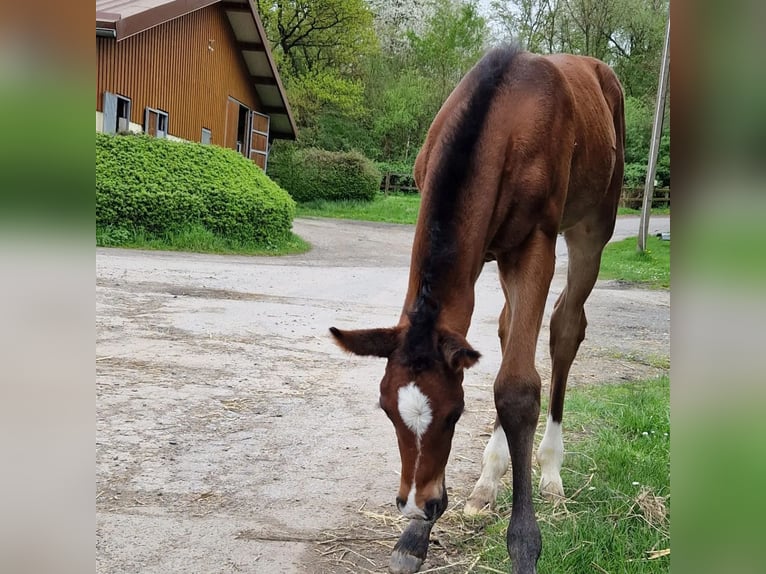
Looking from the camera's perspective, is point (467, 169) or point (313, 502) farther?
point (313, 502)

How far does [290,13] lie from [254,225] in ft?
25.8

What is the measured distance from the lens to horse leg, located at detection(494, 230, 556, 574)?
233cm

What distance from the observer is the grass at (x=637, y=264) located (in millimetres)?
12273

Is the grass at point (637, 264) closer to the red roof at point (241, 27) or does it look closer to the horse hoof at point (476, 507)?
the horse hoof at point (476, 507)

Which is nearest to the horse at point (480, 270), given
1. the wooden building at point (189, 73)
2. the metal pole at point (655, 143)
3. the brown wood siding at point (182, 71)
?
the metal pole at point (655, 143)

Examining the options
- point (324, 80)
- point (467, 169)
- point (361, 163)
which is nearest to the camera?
point (467, 169)

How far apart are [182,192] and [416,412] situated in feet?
36.8

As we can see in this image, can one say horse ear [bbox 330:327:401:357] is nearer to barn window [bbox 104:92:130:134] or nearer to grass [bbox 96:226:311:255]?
grass [bbox 96:226:311:255]

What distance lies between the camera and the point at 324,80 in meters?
19.6
